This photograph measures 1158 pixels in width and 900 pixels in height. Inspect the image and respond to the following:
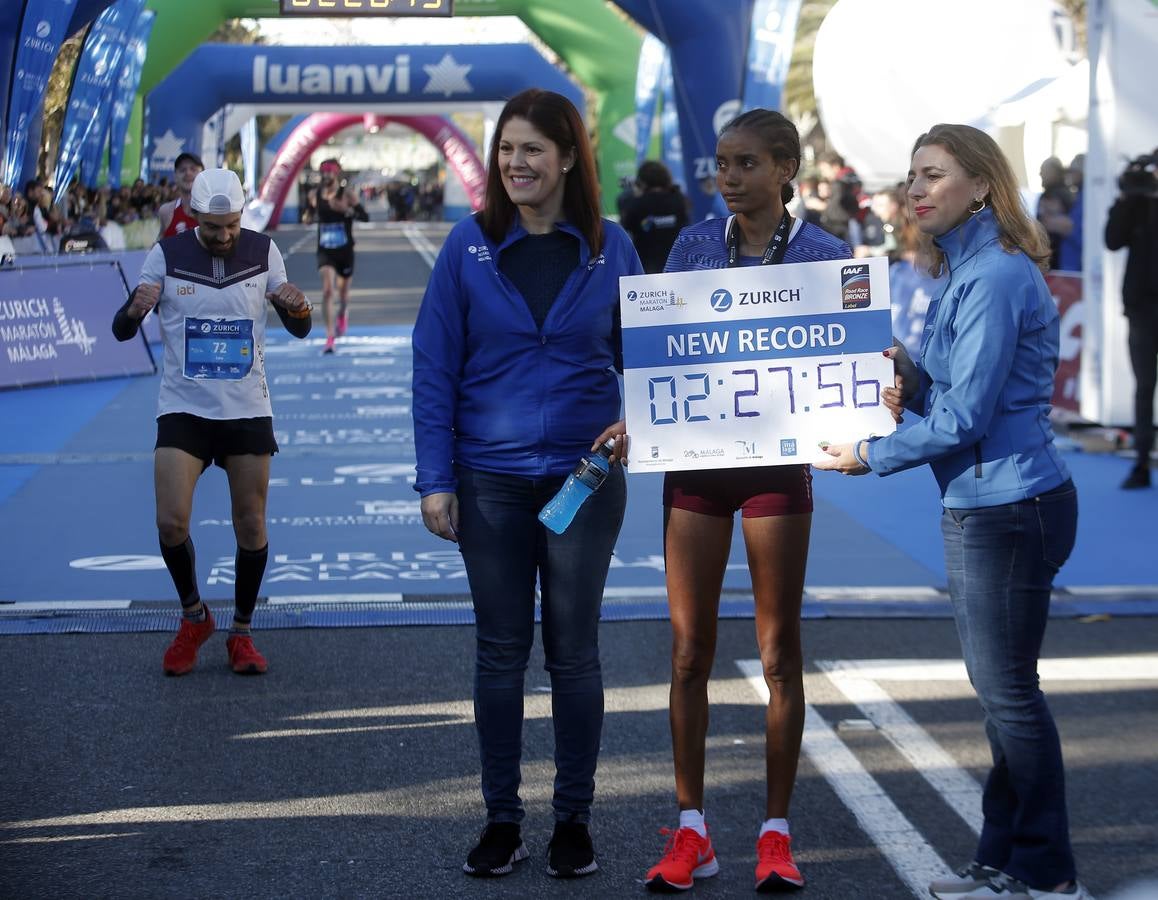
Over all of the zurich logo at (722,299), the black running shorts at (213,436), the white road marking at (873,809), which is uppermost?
the zurich logo at (722,299)

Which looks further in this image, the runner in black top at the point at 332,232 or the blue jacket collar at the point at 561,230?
the runner in black top at the point at 332,232

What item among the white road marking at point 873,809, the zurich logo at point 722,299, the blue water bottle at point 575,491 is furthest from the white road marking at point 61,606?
the zurich logo at point 722,299

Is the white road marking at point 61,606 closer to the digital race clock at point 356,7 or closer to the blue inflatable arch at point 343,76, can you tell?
the digital race clock at point 356,7

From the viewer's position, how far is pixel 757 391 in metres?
4.30

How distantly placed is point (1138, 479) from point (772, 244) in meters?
7.01

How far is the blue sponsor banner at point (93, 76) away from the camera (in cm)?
2455

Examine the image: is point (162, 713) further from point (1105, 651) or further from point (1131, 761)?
point (1105, 651)

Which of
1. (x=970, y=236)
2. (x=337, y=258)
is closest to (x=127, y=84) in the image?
(x=337, y=258)

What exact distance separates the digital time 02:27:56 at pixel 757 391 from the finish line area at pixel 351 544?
3131mm

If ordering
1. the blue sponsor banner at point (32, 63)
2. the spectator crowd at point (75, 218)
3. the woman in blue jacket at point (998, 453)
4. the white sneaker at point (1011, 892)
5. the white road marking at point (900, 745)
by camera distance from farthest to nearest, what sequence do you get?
1. the blue sponsor banner at point (32, 63)
2. the spectator crowd at point (75, 218)
3. the white road marking at point (900, 745)
4. the white sneaker at point (1011, 892)
5. the woman in blue jacket at point (998, 453)

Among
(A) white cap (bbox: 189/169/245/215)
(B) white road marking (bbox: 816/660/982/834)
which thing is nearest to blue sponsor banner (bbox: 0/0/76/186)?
(A) white cap (bbox: 189/169/245/215)

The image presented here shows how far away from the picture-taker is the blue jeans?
157 inches

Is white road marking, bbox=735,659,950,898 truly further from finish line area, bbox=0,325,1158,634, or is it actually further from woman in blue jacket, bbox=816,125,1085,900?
finish line area, bbox=0,325,1158,634

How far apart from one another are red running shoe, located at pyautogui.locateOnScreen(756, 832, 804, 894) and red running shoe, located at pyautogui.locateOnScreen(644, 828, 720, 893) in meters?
0.13
